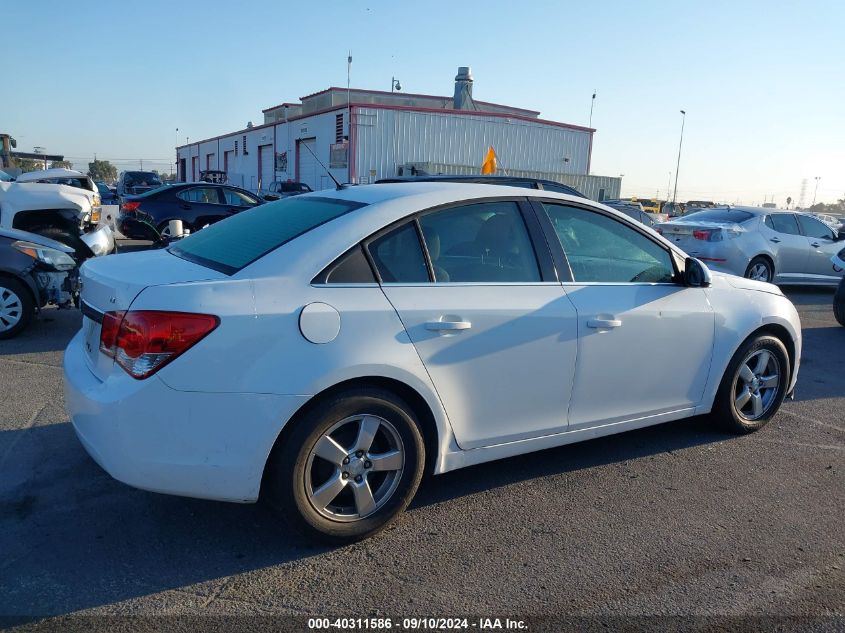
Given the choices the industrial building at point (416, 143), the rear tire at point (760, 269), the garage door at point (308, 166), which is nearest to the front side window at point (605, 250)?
the rear tire at point (760, 269)

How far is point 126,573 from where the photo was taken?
2.94 meters

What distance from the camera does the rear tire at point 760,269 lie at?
12016mm

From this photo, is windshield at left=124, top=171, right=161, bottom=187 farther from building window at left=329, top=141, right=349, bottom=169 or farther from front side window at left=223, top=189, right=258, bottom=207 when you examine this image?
front side window at left=223, top=189, right=258, bottom=207

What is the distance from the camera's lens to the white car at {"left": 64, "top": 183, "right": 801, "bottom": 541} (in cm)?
283

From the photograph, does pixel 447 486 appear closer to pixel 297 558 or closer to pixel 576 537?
pixel 576 537

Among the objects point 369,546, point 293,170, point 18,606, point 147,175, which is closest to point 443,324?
point 369,546

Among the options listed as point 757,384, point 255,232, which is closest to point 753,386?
point 757,384

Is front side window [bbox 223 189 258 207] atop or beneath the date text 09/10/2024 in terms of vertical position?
atop

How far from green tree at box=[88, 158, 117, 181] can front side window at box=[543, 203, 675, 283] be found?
4133 inches

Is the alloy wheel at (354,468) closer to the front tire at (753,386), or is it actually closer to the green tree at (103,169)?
the front tire at (753,386)

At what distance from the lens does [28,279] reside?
6.80 m

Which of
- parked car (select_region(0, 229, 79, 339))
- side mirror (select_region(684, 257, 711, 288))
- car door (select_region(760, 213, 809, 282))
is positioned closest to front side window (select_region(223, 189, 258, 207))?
parked car (select_region(0, 229, 79, 339))

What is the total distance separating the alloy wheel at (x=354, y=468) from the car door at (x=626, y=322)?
1.14 m

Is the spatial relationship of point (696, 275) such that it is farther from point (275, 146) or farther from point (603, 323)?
point (275, 146)
